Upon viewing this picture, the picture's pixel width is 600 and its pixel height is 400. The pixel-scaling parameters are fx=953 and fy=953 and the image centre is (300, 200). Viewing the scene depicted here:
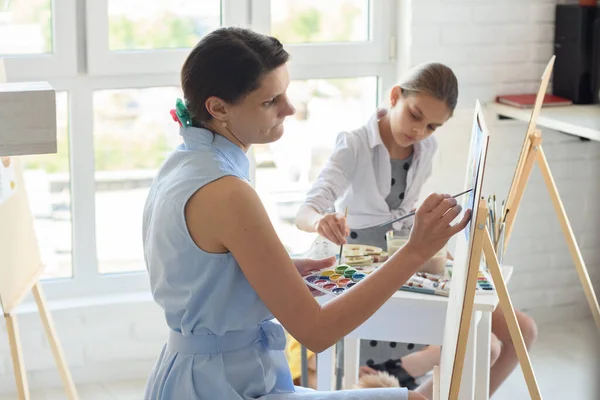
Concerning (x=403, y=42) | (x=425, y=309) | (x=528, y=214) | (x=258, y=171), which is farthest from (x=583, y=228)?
(x=425, y=309)

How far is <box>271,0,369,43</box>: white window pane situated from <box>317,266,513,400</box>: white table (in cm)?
141

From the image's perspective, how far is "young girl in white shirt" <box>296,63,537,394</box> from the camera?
2693mm

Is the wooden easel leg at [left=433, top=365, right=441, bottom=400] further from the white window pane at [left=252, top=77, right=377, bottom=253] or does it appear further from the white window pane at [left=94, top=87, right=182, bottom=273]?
the white window pane at [left=94, top=87, right=182, bottom=273]

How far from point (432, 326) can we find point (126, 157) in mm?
1535

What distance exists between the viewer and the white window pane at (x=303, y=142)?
3.56 metres

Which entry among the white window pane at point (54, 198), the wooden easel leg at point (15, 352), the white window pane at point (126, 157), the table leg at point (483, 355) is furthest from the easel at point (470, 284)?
the white window pane at point (54, 198)

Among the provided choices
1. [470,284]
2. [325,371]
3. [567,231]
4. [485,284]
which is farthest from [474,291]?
[567,231]

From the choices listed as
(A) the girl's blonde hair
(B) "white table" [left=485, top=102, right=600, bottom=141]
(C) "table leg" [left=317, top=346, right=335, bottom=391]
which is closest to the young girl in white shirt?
(A) the girl's blonde hair

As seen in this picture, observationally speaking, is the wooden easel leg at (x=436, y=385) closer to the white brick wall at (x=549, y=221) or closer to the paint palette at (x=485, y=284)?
the paint palette at (x=485, y=284)

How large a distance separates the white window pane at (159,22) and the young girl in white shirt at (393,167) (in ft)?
2.78

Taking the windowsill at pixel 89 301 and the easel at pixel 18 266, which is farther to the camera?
the windowsill at pixel 89 301

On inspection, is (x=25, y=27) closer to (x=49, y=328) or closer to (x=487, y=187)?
(x=49, y=328)

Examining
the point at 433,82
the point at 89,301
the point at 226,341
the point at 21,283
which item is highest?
the point at 433,82

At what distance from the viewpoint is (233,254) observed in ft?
5.65
